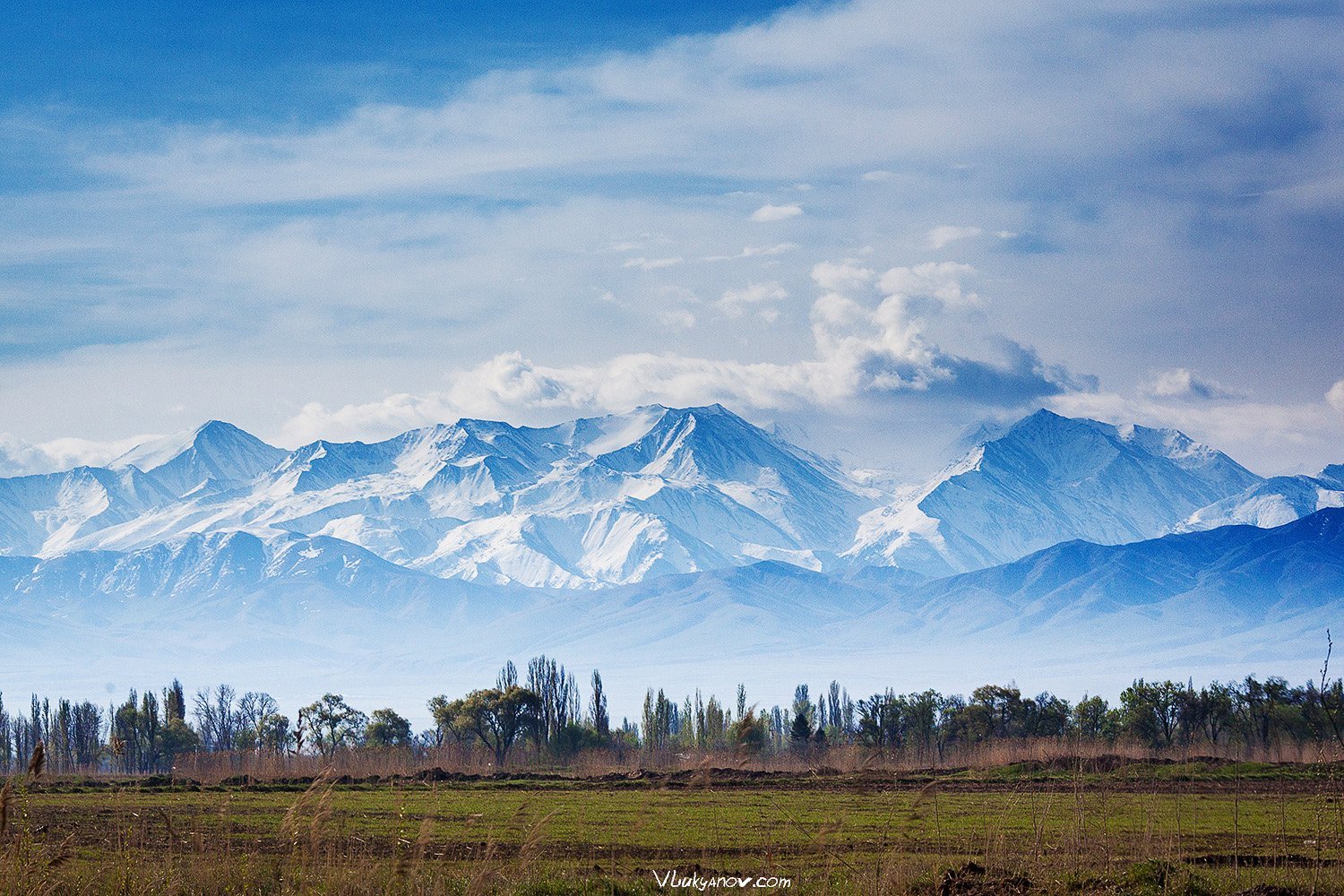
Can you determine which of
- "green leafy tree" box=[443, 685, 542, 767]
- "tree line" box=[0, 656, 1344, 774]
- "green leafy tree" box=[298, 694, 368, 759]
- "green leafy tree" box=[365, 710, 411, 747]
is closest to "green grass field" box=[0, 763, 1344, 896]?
"tree line" box=[0, 656, 1344, 774]

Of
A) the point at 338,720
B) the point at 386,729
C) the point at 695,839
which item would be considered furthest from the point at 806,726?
the point at 695,839

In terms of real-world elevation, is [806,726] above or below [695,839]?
below

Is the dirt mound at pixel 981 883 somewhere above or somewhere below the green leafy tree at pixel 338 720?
above

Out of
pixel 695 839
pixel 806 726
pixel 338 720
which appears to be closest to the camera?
pixel 695 839

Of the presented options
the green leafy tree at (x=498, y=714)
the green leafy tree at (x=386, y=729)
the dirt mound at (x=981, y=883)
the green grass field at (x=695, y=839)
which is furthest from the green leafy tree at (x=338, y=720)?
the dirt mound at (x=981, y=883)

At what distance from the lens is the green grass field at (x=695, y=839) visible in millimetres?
19062

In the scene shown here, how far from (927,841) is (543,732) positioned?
8874cm

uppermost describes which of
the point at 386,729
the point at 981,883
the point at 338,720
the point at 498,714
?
the point at 981,883

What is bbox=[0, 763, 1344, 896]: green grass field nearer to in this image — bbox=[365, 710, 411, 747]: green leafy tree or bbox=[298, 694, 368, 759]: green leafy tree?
bbox=[365, 710, 411, 747]: green leafy tree

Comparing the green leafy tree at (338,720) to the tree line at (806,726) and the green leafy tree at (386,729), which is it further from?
the green leafy tree at (386,729)

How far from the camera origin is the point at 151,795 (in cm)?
4944

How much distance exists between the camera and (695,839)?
107ft

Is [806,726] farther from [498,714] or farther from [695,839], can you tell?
[695,839]

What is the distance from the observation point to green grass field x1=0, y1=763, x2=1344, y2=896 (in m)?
19.1
